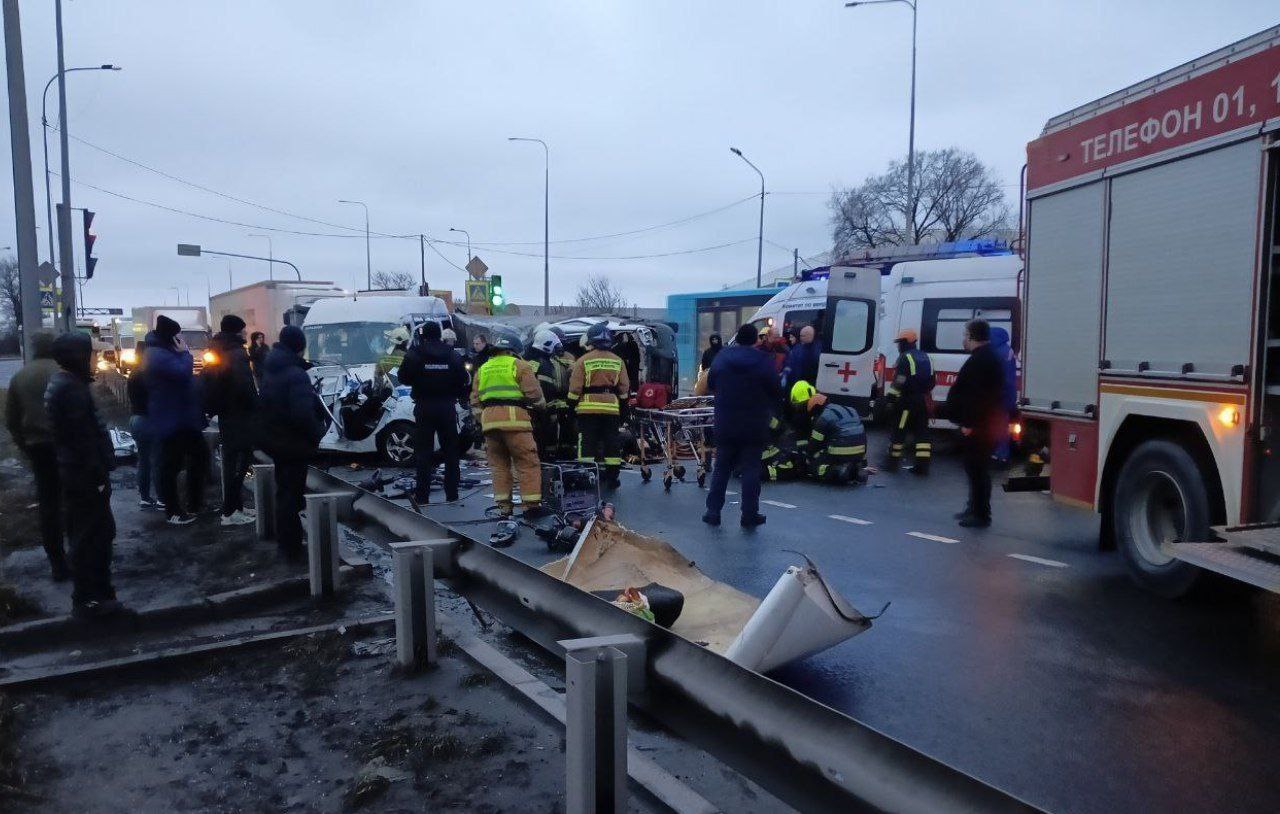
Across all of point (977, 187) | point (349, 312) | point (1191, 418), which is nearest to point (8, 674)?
point (1191, 418)

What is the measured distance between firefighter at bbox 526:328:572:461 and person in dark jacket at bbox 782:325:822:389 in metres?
3.19

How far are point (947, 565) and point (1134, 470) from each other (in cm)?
149

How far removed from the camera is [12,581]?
6953mm

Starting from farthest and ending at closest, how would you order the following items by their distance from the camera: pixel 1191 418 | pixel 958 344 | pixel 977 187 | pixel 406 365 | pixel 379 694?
1. pixel 977 187
2. pixel 958 344
3. pixel 406 365
4. pixel 1191 418
5. pixel 379 694

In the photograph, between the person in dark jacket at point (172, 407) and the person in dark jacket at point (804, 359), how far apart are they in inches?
296

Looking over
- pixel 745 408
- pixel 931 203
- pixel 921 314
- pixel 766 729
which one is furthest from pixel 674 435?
pixel 931 203

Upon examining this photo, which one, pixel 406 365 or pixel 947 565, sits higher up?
pixel 406 365

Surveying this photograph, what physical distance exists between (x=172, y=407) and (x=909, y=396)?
8.68 meters

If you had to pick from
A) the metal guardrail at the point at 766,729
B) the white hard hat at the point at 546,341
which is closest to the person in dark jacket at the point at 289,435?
the metal guardrail at the point at 766,729

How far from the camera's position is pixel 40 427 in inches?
271

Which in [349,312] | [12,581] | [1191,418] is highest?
[349,312]

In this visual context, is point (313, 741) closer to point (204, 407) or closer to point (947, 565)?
point (947, 565)

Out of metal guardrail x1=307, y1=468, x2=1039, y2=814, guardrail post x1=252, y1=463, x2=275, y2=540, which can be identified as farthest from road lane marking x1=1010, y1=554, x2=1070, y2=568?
guardrail post x1=252, y1=463, x2=275, y2=540

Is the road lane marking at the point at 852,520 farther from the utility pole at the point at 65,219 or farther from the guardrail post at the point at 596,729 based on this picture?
the utility pole at the point at 65,219
